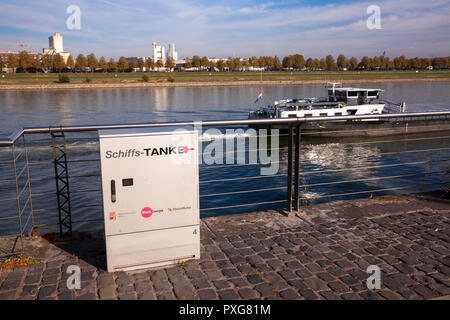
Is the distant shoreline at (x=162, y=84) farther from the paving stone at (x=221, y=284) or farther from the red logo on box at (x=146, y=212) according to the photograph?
the paving stone at (x=221, y=284)

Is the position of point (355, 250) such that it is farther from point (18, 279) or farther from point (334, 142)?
point (334, 142)

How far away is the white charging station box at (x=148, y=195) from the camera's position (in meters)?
3.33

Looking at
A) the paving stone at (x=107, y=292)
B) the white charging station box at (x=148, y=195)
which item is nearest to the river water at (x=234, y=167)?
the white charging station box at (x=148, y=195)

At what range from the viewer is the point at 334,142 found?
96.8 ft

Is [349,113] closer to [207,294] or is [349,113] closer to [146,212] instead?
[146,212]

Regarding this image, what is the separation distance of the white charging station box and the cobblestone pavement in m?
0.20

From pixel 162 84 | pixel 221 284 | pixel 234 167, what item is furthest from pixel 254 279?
pixel 162 84

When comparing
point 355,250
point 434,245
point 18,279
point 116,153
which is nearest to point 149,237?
point 116,153

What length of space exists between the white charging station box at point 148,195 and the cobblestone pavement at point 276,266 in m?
0.20

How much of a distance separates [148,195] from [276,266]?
1.33 m

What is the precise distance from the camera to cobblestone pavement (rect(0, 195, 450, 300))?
10.3 feet

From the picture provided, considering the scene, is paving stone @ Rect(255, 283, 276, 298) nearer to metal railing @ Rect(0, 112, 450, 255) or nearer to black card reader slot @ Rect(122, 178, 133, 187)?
black card reader slot @ Rect(122, 178, 133, 187)

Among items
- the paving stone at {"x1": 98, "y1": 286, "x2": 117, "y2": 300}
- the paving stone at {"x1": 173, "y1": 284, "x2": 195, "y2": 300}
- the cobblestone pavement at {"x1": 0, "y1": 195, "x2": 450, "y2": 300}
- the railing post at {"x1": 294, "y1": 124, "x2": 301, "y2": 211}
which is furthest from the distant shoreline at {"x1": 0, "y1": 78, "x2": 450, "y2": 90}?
the paving stone at {"x1": 173, "y1": 284, "x2": 195, "y2": 300}

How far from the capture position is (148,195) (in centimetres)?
→ 345
